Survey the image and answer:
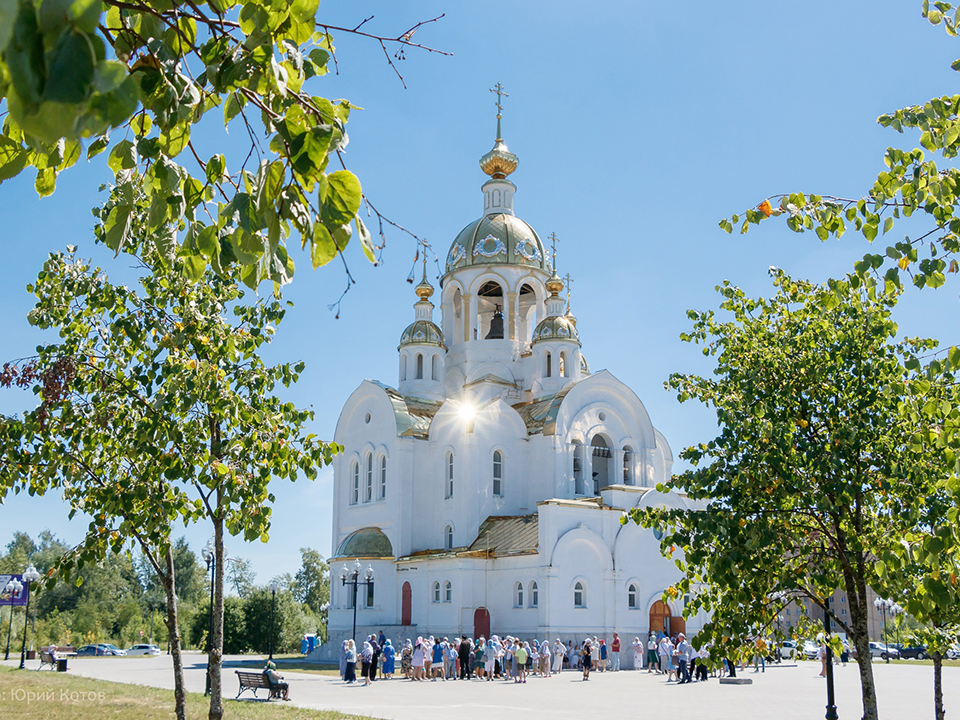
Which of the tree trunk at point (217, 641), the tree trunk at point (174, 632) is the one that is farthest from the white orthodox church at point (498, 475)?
the tree trunk at point (174, 632)

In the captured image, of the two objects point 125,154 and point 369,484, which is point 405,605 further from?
point 125,154

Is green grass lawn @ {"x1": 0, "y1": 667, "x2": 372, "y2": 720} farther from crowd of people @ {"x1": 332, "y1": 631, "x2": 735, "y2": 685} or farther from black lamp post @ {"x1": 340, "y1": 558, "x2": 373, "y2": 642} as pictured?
black lamp post @ {"x1": 340, "y1": 558, "x2": 373, "y2": 642}

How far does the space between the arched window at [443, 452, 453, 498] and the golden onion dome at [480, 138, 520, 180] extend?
1494cm

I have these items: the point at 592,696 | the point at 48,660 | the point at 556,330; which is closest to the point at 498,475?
the point at 556,330

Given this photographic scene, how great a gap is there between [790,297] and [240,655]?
3855 cm

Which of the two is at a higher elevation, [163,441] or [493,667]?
[163,441]

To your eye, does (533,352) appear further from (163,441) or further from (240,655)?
(163,441)

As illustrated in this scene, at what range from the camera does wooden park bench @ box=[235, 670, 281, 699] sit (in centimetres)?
2019

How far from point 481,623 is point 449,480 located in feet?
19.9

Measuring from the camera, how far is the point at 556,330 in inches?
1467

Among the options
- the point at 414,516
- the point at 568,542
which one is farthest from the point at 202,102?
the point at 414,516

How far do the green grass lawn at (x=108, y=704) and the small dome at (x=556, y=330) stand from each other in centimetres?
2074

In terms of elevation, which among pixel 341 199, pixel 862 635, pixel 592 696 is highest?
pixel 341 199

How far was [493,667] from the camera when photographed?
27.4 meters
